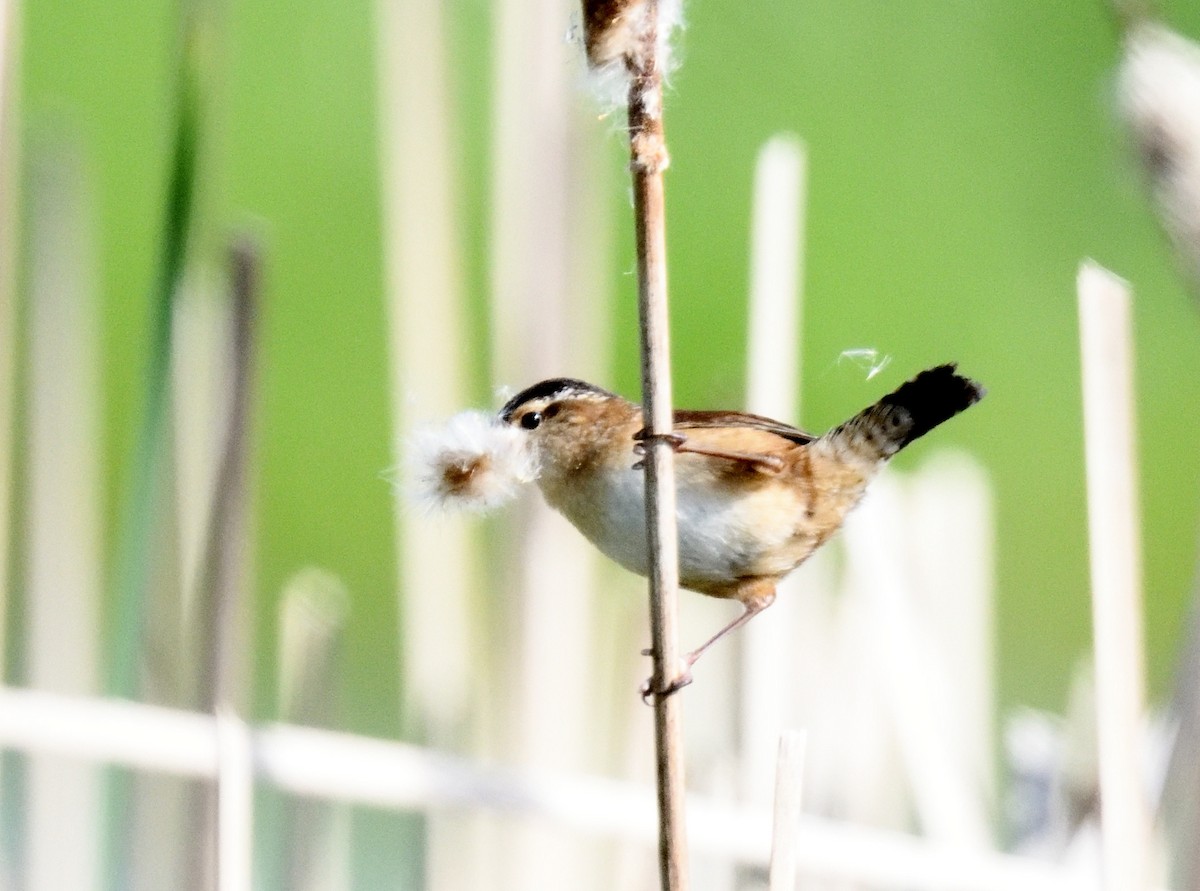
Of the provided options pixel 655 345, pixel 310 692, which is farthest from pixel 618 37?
pixel 310 692

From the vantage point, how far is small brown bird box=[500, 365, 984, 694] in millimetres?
1374

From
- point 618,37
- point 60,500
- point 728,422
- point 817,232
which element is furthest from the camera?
point 817,232

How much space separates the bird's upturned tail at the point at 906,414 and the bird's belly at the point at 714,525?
0.09 meters

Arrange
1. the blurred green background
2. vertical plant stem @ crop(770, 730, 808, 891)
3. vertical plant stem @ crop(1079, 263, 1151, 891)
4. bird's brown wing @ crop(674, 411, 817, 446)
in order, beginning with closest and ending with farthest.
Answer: vertical plant stem @ crop(770, 730, 808, 891) → vertical plant stem @ crop(1079, 263, 1151, 891) → bird's brown wing @ crop(674, 411, 817, 446) → the blurred green background

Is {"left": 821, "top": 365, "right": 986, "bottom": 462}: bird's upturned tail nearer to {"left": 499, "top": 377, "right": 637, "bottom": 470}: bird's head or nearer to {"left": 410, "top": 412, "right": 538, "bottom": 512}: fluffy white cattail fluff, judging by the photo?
{"left": 499, "top": 377, "right": 637, "bottom": 470}: bird's head

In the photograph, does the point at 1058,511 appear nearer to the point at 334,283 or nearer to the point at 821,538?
the point at 334,283

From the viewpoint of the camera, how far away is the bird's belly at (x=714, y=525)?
135 cm

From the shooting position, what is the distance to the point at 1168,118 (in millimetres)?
1304

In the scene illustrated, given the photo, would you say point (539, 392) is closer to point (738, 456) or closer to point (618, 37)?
point (738, 456)

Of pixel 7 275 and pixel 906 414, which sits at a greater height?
pixel 7 275

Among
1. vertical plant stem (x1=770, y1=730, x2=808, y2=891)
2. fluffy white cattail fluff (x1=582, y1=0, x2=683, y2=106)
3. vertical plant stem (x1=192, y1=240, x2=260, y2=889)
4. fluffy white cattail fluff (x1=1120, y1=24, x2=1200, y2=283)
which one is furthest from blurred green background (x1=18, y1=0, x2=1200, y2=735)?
fluffy white cattail fluff (x1=582, y1=0, x2=683, y2=106)

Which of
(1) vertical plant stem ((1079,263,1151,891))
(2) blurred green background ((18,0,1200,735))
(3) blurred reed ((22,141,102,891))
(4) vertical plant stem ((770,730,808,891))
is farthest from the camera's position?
(2) blurred green background ((18,0,1200,735))

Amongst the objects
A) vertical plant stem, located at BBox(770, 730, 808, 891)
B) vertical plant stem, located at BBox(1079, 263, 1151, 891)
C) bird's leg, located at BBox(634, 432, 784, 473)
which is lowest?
vertical plant stem, located at BBox(770, 730, 808, 891)

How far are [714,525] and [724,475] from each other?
0.21 ft
